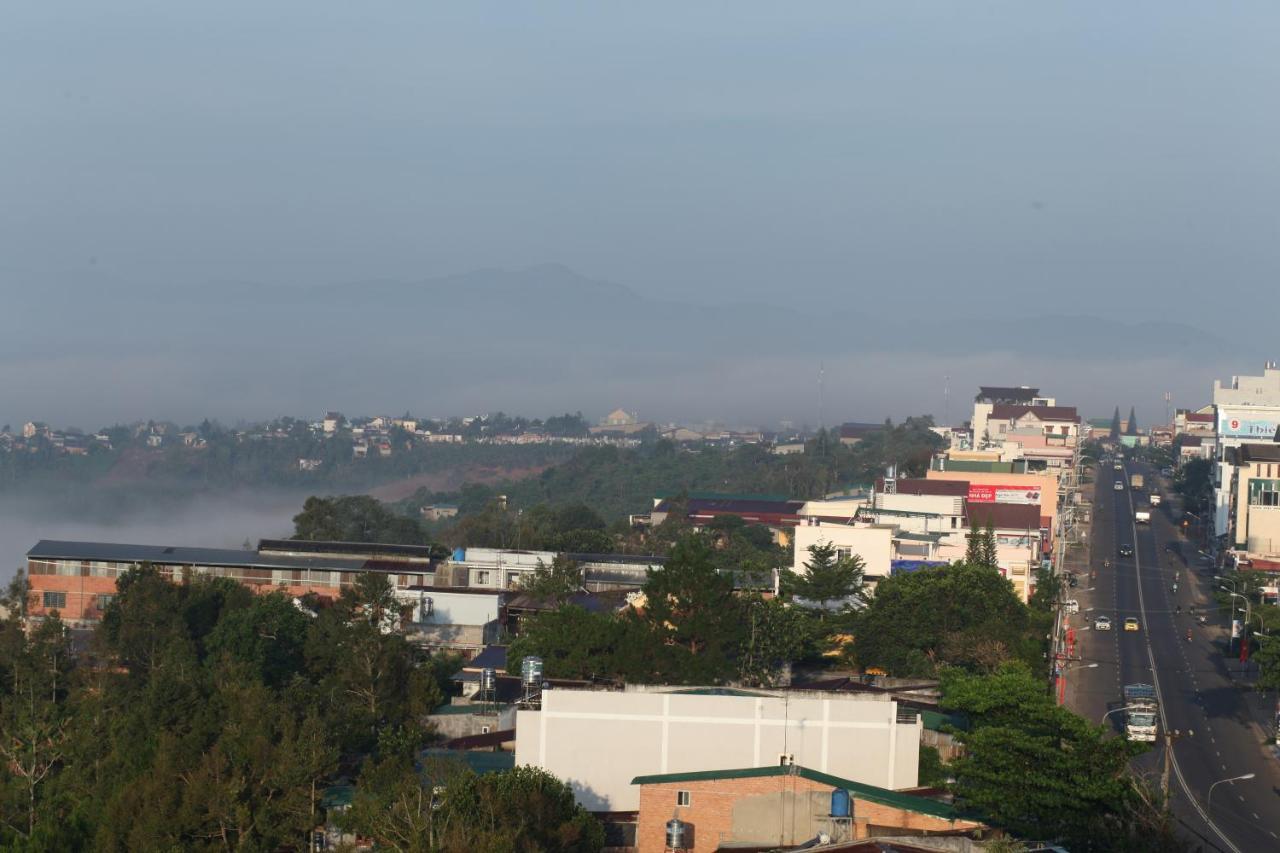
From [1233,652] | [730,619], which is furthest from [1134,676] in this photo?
[730,619]

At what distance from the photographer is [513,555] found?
69.6m

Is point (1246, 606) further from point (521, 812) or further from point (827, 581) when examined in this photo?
point (521, 812)

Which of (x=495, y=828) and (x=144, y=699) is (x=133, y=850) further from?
(x=144, y=699)

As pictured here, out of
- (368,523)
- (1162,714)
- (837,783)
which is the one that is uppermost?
(368,523)

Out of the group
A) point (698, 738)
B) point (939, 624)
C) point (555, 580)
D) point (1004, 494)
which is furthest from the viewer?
point (1004, 494)

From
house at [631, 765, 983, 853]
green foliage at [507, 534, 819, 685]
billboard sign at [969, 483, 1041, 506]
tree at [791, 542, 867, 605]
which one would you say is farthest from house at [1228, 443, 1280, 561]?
house at [631, 765, 983, 853]

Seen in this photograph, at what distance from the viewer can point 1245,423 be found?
11819 centimetres

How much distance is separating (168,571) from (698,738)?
37835 mm

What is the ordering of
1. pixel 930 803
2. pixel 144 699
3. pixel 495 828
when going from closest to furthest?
1. pixel 495 828
2. pixel 930 803
3. pixel 144 699

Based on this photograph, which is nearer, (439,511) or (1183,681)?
(1183,681)

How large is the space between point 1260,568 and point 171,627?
1791 inches

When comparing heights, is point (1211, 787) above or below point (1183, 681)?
below

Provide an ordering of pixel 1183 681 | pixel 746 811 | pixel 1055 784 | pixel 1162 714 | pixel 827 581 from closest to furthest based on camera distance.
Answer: pixel 746 811, pixel 1055 784, pixel 1162 714, pixel 1183 681, pixel 827 581

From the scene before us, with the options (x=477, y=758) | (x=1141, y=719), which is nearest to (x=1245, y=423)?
(x=1141, y=719)
